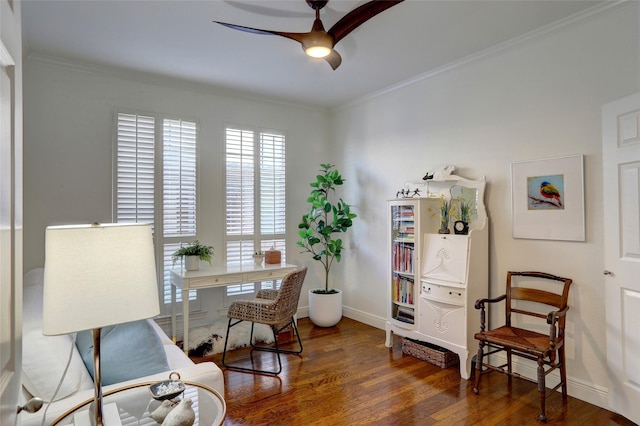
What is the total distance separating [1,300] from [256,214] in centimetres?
368

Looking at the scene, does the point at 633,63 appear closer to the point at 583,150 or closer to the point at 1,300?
the point at 583,150

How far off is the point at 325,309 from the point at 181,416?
3193mm

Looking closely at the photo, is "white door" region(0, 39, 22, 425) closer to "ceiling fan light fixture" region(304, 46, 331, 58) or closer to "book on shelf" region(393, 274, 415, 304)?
"ceiling fan light fixture" region(304, 46, 331, 58)

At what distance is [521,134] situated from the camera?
9.97 ft

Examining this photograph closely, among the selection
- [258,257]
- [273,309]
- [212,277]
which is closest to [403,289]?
[273,309]

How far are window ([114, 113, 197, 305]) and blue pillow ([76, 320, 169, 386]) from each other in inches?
82.8

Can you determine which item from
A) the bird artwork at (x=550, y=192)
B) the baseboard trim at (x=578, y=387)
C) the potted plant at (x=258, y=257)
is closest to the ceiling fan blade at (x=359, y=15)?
the bird artwork at (x=550, y=192)

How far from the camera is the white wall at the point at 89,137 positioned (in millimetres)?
3312

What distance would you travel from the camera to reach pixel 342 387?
2.87 meters

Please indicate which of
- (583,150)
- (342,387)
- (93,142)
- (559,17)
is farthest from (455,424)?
(93,142)

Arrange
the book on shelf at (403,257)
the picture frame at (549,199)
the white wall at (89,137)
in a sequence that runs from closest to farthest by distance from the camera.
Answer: the picture frame at (549,199) < the white wall at (89,137) < the book on shelf at (403,257)

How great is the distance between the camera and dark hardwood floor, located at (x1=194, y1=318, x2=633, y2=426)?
2430mm

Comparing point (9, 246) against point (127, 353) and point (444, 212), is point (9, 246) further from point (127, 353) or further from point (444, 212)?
point (444, 212)

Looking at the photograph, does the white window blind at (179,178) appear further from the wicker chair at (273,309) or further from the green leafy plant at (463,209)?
the green leafy plant at (463,209)
